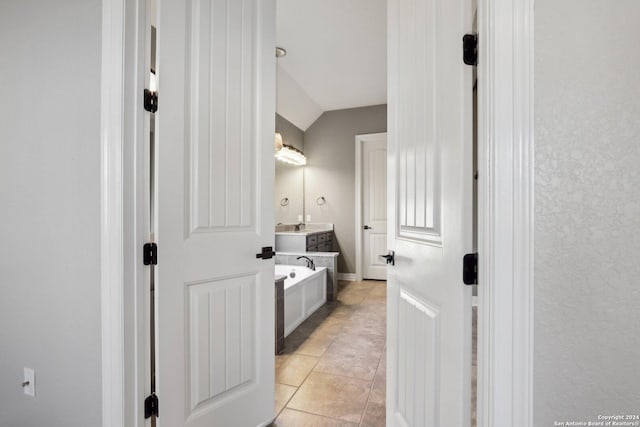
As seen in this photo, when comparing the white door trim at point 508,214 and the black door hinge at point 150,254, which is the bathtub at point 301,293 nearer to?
the black door hinge at point 150,254

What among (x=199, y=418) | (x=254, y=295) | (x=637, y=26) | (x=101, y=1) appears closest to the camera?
(x=637, y=26)

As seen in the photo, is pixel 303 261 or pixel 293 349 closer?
pixel 293 349

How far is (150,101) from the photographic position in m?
1.16

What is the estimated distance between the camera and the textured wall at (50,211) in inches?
45.4

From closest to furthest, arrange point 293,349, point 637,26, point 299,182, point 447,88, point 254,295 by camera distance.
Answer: point 637,26 → point 447,88 → point 254,295 → point 293,349 → point 299,182

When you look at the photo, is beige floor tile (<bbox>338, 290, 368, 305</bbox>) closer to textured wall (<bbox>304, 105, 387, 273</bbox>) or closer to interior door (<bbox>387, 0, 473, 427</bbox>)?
textured wall (<bbox>304, 105, 387, 273</bbox>)

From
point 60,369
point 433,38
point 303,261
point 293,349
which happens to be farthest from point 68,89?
point 303,261

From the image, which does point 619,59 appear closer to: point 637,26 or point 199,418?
point 637,26

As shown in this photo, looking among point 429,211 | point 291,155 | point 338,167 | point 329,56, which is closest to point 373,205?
point 338,167

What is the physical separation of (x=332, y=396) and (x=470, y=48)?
75.1 inches

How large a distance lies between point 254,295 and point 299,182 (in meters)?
3.93

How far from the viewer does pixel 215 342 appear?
1335 mm

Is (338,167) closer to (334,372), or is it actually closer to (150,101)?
(334,372)

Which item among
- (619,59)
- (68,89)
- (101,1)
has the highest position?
(101,1)
